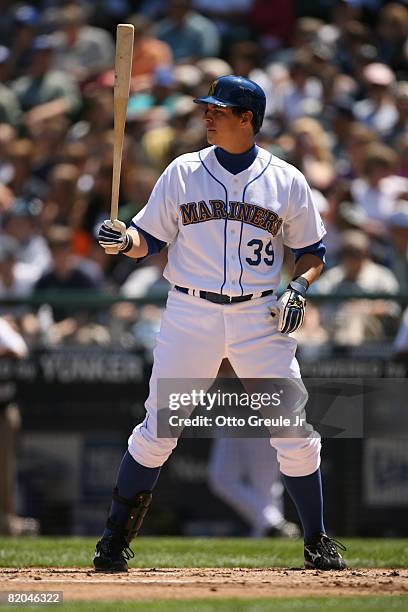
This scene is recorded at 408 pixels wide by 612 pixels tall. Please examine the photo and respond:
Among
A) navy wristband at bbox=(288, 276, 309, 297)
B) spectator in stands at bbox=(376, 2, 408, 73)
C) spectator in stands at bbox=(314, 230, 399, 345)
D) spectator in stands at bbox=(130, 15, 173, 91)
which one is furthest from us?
spectator in stands at bbox=(130, 15, 173, 91)

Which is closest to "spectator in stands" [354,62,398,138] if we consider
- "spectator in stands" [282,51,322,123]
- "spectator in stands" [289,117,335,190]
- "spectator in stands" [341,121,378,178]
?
"spectator in stands" [341,121,378,178]

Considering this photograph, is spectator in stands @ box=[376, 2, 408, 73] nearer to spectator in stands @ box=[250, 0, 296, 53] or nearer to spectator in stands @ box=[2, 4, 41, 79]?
spectator in stands @ box=[250, 0, 296, 53]

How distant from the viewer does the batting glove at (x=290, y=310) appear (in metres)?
5.44

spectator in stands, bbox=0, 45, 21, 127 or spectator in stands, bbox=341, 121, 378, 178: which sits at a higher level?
spectator in stands, bbox=341, 121, 378, 178

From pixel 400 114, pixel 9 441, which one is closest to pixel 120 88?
pixel 9 441

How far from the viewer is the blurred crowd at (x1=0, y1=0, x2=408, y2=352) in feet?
31.1

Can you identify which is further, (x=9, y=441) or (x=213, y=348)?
(x=9, y=441)

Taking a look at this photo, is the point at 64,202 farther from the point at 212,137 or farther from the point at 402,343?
the point at 212,137

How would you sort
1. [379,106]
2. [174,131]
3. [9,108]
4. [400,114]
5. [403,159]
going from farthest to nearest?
1. [9,108]
2. [379,106]
3. [174,131]
4. [400,114]
5. [403,159]

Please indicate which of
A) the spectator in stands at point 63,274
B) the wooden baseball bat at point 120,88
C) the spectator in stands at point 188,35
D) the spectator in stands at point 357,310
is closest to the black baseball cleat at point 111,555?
the wooden baseball bat at point 120,88

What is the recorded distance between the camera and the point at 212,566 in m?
6.28

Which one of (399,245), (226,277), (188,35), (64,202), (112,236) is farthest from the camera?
(188,35)

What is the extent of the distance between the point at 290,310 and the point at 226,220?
0.47 m

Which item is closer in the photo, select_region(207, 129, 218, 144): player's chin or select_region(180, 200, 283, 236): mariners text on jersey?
select_region(180, 200, 283, 236): mariners text on jersey
